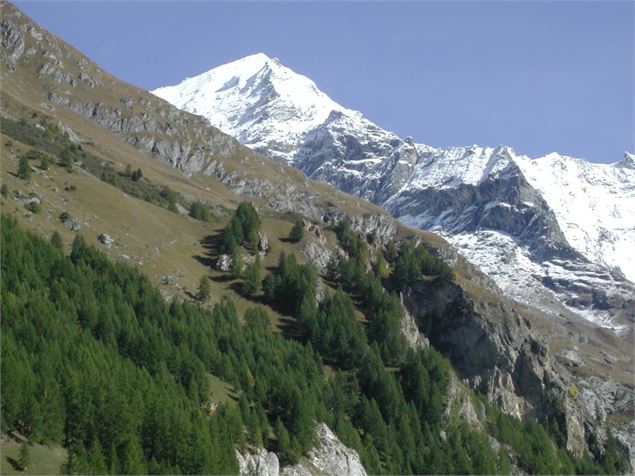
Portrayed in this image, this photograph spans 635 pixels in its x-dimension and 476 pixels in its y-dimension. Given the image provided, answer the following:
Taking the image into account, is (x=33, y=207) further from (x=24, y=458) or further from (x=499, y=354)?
(x=499, y=354)

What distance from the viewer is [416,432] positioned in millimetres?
149375

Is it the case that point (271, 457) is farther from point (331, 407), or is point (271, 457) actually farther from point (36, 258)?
point (36, 258)

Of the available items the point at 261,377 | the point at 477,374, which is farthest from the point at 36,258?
the point at 477,374

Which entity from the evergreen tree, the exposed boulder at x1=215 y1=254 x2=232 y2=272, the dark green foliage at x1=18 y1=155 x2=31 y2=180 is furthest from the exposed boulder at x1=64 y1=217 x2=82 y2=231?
the evergreen tree

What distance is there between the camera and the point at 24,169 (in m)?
157

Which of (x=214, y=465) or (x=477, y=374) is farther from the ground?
(x=477, y=374)

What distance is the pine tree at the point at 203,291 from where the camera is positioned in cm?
15462

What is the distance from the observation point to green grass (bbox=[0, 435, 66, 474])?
240 ft

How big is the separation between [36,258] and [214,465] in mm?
47604

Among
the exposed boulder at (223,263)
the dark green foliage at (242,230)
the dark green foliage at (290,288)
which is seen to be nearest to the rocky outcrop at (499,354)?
the dark green foliage at (290,288)

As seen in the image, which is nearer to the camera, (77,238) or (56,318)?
(56,318)

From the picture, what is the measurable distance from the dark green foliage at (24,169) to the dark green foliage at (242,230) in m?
40.6

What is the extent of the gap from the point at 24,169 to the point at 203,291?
38.8m

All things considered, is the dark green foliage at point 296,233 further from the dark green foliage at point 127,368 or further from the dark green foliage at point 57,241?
the dark green foliage at point 57,241
